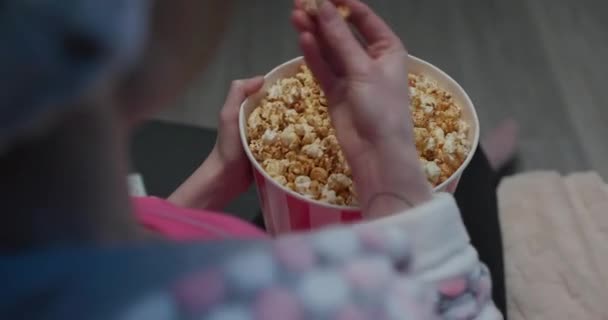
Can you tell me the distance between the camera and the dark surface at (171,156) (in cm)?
92

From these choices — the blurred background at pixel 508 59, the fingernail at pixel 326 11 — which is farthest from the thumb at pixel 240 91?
the blurred background at pixel 508 59

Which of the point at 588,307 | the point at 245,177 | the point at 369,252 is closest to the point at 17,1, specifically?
the point at 369,252

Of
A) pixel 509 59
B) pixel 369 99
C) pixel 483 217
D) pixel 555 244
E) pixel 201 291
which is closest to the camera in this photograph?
pixel 201 291

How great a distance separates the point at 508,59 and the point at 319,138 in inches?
32.4

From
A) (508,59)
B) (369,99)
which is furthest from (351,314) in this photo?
(508,59)

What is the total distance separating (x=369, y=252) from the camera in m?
0.34

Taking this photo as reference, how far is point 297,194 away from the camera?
0.64 meters

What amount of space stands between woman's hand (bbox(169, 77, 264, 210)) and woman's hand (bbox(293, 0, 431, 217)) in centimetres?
11

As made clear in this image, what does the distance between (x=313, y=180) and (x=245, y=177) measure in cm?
14

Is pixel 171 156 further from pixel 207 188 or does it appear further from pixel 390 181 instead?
pixel 390 181

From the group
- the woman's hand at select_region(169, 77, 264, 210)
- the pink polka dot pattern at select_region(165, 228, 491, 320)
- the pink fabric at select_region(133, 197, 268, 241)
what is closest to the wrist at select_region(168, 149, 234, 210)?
the woman's hand at select_region(169, 77, 264, 210)

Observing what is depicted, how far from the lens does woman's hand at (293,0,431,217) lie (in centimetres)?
59

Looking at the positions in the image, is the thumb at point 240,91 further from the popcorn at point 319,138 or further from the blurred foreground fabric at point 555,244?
the blurred foreground fabric at point 555,244

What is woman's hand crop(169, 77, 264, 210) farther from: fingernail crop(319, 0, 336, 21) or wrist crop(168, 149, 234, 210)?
fingernail crop(319, 0, 336, 21)
